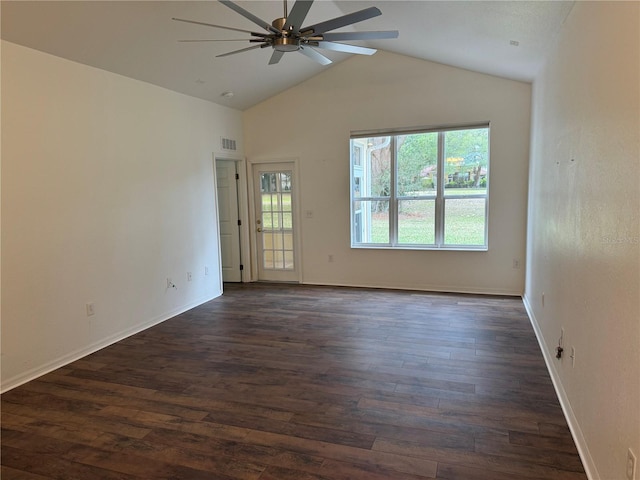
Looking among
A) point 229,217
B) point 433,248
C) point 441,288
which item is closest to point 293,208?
point 229,217

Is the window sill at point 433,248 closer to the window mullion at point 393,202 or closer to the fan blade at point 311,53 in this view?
the window mullion at point 393,202

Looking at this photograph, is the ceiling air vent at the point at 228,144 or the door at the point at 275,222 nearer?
the ceiling air vent at the point at 228,144

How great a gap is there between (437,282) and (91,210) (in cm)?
451

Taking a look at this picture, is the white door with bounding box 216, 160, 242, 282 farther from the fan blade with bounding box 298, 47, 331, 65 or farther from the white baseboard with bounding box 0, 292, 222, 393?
the fan blade with bounding box 298, 47, 331, 65

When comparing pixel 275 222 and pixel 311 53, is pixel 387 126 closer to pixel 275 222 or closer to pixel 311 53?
pixel 275 222

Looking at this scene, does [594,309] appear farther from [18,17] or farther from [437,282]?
[18,17]

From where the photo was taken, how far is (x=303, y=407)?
2.86 meters

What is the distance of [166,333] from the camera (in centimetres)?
452

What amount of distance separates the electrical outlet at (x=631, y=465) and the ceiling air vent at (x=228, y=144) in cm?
572

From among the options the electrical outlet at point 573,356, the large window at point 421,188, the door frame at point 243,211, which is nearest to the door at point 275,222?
the door frame at point 243,211

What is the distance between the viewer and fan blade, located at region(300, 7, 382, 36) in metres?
2.55

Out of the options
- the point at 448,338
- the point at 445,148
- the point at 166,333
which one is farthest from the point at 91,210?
the point at 445,148

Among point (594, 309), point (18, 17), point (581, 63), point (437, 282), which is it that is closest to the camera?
point (594, 309)

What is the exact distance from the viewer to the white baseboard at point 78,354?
333cm
